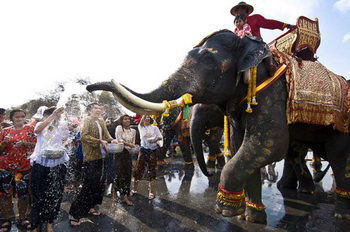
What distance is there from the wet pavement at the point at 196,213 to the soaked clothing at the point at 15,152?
2.86 ft

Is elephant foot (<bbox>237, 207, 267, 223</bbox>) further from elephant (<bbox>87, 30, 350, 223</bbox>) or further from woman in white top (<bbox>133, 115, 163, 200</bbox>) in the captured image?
woman in white top (<bbox>133, 115, 163, 200</bbox>)

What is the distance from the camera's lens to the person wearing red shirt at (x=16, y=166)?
3.51 metres

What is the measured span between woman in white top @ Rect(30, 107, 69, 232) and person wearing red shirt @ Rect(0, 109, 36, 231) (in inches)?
25.1

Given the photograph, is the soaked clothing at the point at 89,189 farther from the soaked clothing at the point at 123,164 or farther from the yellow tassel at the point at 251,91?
the yellow tassel at the point at 251,91

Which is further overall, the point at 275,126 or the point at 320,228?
the point at 320,228

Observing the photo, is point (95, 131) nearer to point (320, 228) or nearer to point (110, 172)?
point (110, 172)

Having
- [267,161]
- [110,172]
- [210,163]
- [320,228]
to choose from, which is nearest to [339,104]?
[267,161]

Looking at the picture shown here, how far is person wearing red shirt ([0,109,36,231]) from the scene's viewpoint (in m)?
3.51

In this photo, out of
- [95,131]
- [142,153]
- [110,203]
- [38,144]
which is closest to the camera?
[38,144]

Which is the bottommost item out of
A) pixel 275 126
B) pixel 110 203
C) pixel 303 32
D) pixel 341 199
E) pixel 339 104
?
pixel 110 203

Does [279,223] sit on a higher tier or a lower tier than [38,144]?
lower

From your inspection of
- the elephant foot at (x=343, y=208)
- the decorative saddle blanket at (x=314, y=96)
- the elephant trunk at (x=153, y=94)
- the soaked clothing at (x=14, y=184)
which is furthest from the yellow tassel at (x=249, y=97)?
the soaked clothing at (x=14, y=184)

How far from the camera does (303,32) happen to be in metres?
4.36

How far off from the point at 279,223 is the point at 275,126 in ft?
4.85
